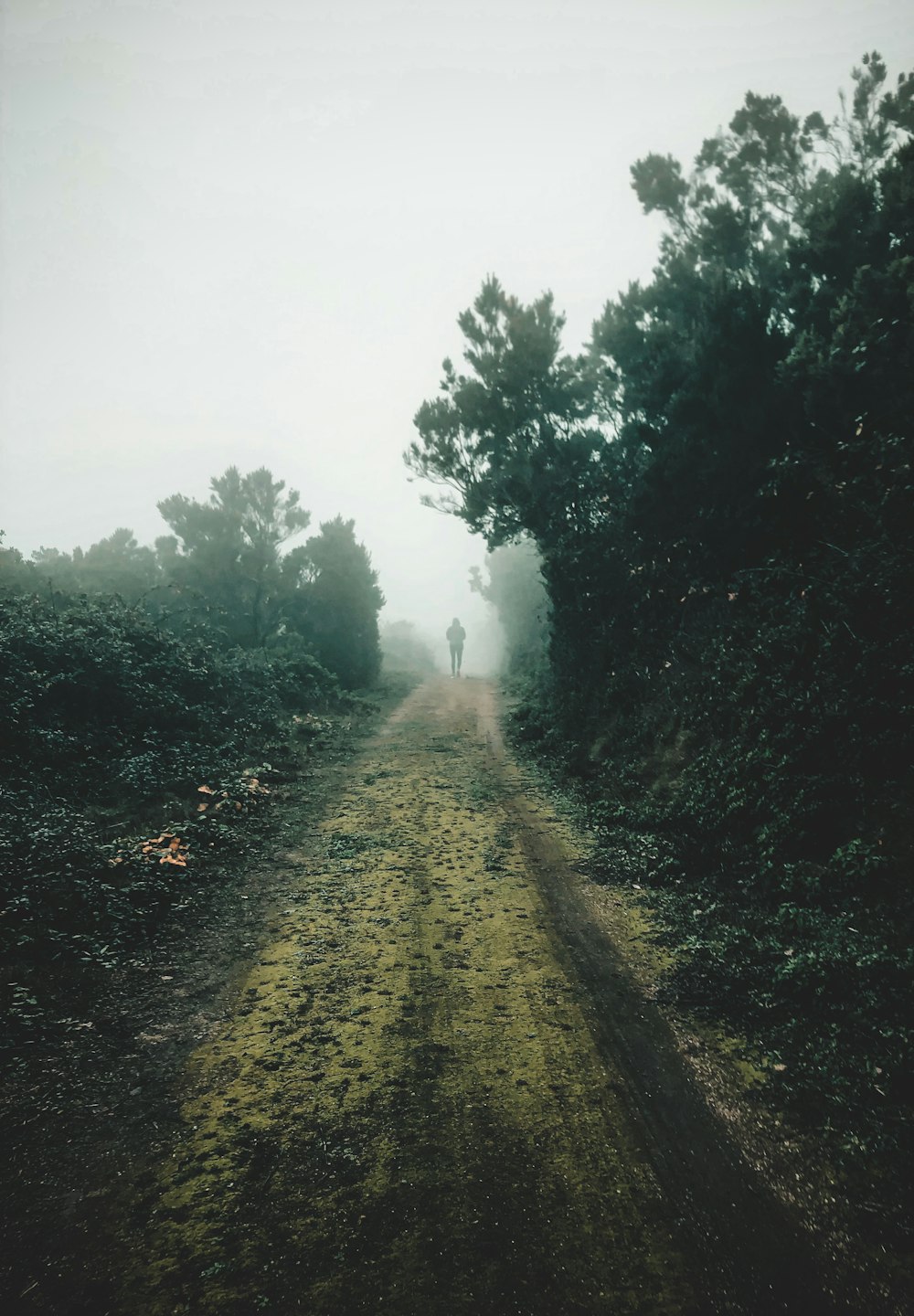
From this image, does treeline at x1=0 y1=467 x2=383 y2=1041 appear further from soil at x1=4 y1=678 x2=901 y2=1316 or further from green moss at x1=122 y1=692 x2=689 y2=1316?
green moss at x1=122 y1=692 x2=689 y2=1316

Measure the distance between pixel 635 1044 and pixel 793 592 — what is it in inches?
224

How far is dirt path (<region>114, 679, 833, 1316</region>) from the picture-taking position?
2258 millimetres

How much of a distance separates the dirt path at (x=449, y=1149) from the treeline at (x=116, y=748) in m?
1.45

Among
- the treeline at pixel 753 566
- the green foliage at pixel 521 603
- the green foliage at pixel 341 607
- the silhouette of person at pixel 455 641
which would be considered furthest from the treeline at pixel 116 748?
the silhouette of person at pixel 455 641

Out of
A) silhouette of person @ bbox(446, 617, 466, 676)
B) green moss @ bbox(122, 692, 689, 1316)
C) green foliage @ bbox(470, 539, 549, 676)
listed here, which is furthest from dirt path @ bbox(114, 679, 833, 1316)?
silhouette of person @ bbox(446, 617, 466, 676)

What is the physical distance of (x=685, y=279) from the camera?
1317 cm

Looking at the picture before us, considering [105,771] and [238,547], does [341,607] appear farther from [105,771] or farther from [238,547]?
[105,771]

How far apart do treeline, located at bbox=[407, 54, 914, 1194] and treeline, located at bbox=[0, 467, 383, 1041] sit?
183 inches

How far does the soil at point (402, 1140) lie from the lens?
2262mm

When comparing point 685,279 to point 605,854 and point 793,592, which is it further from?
point 605,854

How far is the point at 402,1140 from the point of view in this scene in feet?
9.61

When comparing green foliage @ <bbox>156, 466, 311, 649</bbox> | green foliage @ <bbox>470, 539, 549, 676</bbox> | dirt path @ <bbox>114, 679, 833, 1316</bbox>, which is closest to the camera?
dirt path @ <bbox>114, 679, 833, 1316</bbox>

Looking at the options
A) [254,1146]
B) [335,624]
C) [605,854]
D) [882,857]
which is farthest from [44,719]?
[335,624]

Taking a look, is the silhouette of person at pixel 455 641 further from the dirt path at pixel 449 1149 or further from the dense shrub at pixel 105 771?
the dirt path at pixel 449 1149
